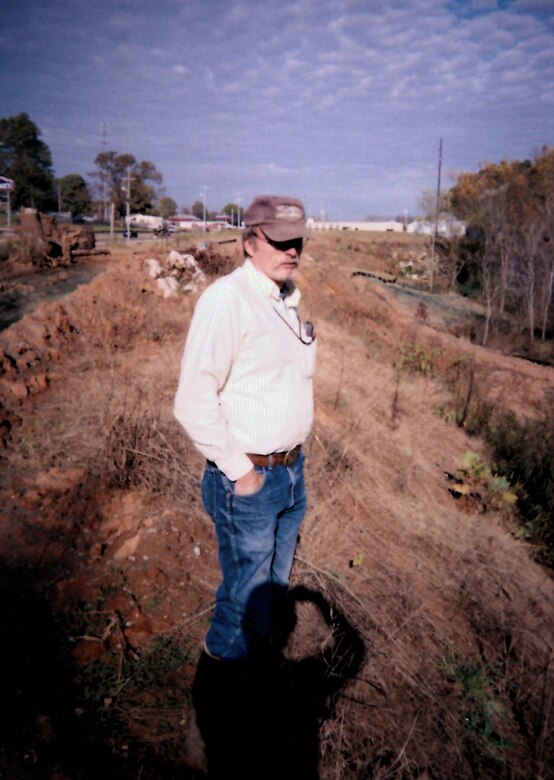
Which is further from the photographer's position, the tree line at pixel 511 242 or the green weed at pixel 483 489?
the tree line at pixel 511 242

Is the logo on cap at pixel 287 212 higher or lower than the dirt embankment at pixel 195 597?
higher

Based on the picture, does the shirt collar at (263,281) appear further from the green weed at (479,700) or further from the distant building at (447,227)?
the distant building at (447,227)

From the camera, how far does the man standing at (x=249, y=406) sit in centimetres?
152

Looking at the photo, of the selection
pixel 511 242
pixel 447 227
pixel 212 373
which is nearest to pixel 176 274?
pixel 212 373

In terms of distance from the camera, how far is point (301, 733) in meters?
2.04

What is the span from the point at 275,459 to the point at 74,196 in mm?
65692

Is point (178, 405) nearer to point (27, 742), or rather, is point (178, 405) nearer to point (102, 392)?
point (27, 742)

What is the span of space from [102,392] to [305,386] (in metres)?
3.64

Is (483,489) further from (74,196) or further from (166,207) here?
(166,207)

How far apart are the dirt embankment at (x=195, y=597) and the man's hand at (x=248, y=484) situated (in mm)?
1050

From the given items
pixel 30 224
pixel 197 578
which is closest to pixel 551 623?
pixel 197 578

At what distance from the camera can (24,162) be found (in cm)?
4734

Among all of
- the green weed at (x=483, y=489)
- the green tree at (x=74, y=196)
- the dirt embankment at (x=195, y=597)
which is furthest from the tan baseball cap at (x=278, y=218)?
the green tree at (x=74, y=196)

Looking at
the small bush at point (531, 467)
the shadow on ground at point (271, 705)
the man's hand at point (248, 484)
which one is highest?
the man's hand at point (248, 484)
